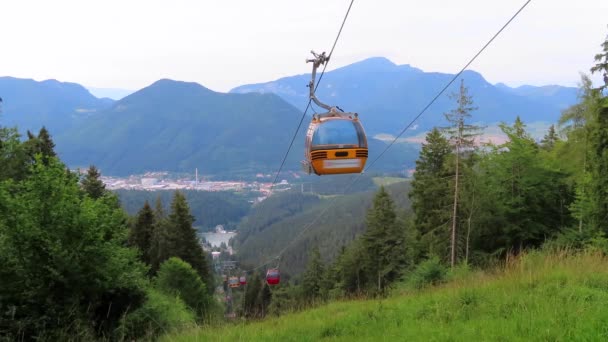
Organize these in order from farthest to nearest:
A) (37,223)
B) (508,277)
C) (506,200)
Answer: (506,200)
(37,223)
(508,277)

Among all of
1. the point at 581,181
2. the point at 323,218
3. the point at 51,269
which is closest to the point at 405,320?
the point at 51,269

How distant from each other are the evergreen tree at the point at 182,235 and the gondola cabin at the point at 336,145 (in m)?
26.6

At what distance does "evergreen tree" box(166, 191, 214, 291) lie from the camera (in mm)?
35278

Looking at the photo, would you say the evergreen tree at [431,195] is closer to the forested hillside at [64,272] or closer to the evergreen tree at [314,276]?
the forested hillside at [64,272]

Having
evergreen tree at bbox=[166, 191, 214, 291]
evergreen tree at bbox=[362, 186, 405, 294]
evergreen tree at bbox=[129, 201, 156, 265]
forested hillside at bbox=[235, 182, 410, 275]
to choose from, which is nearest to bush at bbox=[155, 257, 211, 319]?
evergreen tree at bbox=[166, 191, 214, 291]

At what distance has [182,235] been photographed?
117 ft

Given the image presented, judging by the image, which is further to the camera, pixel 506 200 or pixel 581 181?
pixel 506 200

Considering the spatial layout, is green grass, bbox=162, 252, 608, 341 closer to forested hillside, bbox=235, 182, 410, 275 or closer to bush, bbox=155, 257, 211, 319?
bush, bbox=155, 257, 211, 319

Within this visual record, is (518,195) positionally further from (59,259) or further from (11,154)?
(11,154)

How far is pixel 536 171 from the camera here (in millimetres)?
26406

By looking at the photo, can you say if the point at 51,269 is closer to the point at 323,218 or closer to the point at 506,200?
the point at 506,200

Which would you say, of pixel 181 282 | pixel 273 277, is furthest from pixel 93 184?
pixel 273 277

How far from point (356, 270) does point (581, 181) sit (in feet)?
69.9

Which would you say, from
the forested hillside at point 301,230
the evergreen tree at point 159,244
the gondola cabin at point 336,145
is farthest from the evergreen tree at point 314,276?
the gondola cabin at point 336,145
